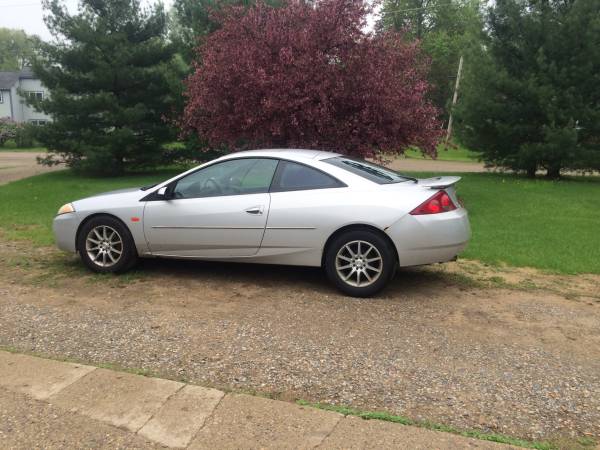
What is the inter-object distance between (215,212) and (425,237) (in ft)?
7.01

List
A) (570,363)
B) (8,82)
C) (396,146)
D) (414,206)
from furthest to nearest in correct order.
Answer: (8,82) < (396,146) < (414,206) < (570,363)

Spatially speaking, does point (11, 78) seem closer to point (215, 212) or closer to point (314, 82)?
point (314, 82)

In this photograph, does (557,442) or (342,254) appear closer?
(557,442)

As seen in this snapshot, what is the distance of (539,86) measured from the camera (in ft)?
55.2

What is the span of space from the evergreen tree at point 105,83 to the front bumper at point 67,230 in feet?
39.7

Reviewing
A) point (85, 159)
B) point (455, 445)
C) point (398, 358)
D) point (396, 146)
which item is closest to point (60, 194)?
point (85, 159)

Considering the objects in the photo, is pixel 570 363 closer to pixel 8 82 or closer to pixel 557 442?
pixel 557 442

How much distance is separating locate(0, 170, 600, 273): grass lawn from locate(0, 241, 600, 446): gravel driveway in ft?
3.74

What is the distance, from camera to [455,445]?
282cm

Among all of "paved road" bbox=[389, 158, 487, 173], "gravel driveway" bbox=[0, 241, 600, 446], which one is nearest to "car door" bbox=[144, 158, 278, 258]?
"gravel driveway" bbox=[0, 241, 600, 446]

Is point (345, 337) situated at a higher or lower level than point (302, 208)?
lower

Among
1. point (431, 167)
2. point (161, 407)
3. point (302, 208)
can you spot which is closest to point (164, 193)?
point (302, 208)

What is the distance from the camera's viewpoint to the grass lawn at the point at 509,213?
739 centimetres

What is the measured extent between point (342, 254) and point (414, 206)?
0.83 meters
